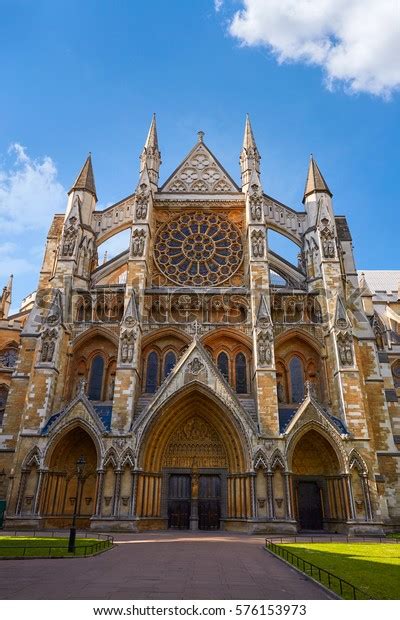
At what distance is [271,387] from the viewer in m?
23.9

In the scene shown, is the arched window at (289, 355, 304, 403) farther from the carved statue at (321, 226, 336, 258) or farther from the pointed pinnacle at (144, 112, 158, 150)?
the pointed pinnacle at (144, 112, 158, 150)

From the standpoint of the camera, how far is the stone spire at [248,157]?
32.5 meters

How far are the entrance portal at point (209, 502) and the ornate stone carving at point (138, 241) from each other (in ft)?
47.1

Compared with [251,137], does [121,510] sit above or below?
below

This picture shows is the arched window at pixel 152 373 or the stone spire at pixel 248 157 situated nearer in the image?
the arched window at pixel 152 373

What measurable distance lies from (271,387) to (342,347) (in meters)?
4.92

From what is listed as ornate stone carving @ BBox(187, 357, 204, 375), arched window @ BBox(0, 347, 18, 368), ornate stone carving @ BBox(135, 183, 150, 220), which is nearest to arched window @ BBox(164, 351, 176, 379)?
ornate stone carving @ BBox(187, 357, 204, 375)

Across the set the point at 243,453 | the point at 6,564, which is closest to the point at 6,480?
the point at 243,453

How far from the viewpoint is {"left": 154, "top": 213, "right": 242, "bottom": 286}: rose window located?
98.2 feet

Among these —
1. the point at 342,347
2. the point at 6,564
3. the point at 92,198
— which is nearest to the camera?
the point at 6,564

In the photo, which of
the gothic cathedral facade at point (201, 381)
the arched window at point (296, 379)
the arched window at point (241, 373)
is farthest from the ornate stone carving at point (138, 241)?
the arched window at point (296, 379)

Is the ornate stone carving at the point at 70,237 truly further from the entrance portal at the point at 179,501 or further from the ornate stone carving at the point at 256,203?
the entrance portal at the point at 179,501

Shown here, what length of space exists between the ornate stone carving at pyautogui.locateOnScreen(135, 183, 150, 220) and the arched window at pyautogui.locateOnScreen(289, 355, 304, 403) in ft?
45.4
